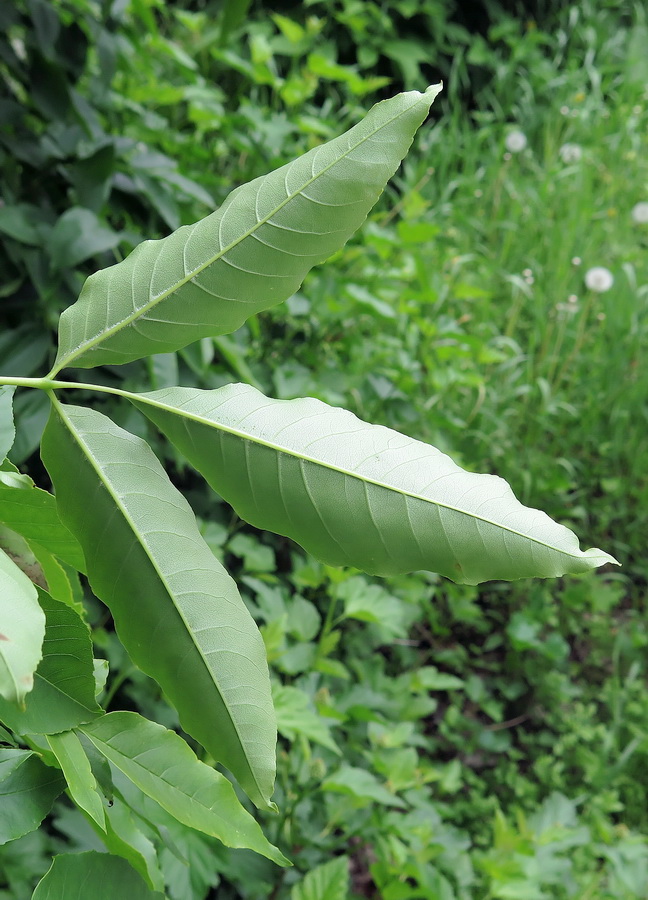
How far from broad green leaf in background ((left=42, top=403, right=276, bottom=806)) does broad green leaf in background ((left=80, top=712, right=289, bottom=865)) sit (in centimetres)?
8

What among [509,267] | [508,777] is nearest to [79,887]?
[508,777]

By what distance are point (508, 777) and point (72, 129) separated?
1.68 metres

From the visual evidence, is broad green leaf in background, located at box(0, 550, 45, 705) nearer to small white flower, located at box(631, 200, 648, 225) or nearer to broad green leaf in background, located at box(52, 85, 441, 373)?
broad green leaf in background, located at box(52, 85, 441, 373)

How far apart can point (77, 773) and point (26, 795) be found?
0.19 ft

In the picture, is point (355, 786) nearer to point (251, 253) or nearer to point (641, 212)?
point (251, 253)

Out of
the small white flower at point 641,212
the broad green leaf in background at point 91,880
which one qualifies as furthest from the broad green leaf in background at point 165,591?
the small white flower at point 641,212

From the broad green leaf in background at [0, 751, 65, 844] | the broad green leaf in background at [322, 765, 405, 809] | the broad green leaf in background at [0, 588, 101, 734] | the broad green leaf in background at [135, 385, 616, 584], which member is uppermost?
the broad green leaf in background at [135, 385, 616, 584]

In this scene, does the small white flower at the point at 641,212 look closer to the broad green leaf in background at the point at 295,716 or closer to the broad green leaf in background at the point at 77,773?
the broad green leaf in background at the point at 295,716

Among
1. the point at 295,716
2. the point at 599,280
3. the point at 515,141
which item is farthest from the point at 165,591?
the point at 515,141

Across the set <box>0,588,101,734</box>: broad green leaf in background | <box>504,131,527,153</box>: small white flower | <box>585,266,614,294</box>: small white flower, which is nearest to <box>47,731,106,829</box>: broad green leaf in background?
<box>0,588,101,734</box>: broad green leaf in background

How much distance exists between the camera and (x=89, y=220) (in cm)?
128

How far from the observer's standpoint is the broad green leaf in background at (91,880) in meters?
0.35

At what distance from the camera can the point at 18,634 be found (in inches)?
9.1

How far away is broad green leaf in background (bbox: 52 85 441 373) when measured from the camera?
12.3 inches
